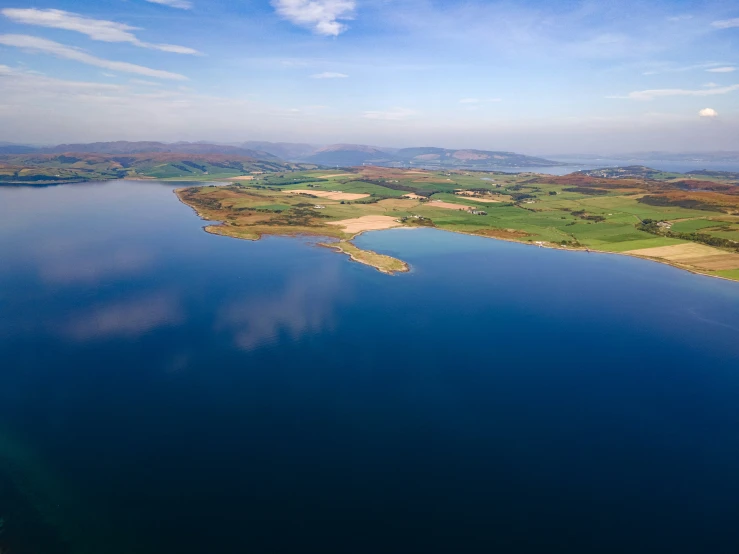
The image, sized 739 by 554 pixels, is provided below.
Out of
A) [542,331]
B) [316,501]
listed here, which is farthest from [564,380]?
[316,501]

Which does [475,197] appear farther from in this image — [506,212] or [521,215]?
[521,215]

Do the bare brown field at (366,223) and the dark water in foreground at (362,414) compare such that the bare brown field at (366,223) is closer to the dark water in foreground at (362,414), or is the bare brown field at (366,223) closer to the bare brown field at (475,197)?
the dark water in foreground at (362,414)

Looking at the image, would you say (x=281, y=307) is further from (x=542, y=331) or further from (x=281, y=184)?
(x=281, y=184)

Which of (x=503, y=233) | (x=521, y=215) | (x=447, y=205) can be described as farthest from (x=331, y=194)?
(x=503, y=233)

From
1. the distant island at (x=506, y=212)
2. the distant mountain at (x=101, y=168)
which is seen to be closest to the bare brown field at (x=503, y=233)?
the distant island at (x=506, y=212)

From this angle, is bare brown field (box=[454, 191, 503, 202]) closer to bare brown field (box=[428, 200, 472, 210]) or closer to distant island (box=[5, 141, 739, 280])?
distant island (box=[5, 141, 739, 280])

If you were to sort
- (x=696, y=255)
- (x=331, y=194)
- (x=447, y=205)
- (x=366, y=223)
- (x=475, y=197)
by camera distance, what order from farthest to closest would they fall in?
(x=331, y=194) → (x=475, y=197) → (x=447, y=205) → (x=366, y=223) → (x=696, y=255)
